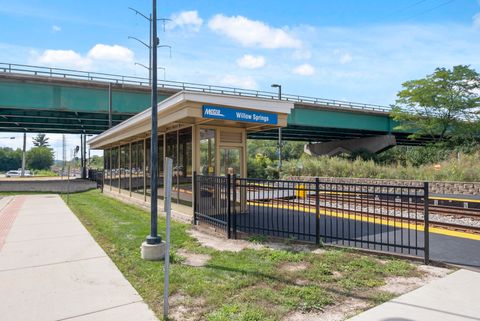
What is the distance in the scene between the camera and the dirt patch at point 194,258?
6328mm

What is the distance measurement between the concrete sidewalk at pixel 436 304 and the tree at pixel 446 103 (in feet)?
112

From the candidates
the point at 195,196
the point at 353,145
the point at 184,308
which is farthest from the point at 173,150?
the point at 353,145

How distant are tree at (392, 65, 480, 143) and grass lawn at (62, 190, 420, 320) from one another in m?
33.8

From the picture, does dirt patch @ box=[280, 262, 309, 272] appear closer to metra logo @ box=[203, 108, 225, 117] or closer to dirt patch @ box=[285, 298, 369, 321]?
dirt patch @ box=[285, 298, 369, 321]

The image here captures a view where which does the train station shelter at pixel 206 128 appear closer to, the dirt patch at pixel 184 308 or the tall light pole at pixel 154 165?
the tall light pole at pixel 154 165

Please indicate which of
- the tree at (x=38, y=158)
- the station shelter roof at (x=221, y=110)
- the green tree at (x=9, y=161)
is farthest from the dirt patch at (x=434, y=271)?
the green tree at (x=9, y=161)

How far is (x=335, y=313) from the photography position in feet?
13.9

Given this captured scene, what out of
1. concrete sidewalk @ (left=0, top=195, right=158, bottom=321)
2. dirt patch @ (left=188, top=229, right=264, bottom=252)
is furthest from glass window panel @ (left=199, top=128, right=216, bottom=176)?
concrete sidewalk @ (left=0, top=195, right=158, bottom=321)

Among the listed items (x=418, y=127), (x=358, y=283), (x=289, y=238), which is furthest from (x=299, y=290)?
(x=418, y=127)

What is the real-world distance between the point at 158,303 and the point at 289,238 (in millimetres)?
4083

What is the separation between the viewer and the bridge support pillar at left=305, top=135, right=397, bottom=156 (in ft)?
159

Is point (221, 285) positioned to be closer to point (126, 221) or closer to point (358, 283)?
point (358, 283)

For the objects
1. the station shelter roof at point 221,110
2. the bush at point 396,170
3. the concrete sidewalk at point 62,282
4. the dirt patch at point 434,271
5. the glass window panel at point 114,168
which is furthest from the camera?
the glass window panel at point 114,168

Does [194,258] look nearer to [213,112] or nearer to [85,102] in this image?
[213,112]
